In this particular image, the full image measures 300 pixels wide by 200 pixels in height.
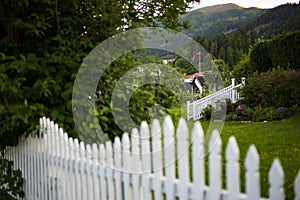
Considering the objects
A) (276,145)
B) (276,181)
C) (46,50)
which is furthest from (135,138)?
(276,145)

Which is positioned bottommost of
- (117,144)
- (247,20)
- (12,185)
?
(12,185)

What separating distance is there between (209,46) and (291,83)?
134 inches

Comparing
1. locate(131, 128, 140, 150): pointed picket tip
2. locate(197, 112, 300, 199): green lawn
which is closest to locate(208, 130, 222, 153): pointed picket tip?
locate(131, 128, 140, 150): pointed picket tip

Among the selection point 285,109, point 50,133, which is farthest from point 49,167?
point 285,109

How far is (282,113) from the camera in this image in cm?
840

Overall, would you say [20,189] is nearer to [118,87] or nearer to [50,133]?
[50,133]

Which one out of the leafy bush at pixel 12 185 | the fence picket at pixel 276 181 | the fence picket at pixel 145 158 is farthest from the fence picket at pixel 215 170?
the leafy bush at pixel 12 185

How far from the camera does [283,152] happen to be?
15.8 feet

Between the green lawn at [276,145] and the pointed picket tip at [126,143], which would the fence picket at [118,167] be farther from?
the green lawn at [276,145]

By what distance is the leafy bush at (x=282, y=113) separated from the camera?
8.38 m

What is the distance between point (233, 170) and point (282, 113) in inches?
298

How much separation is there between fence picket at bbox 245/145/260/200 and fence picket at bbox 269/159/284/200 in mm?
62

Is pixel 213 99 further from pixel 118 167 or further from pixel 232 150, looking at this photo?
pixel 232 150

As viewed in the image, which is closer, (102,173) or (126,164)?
(126,164)
